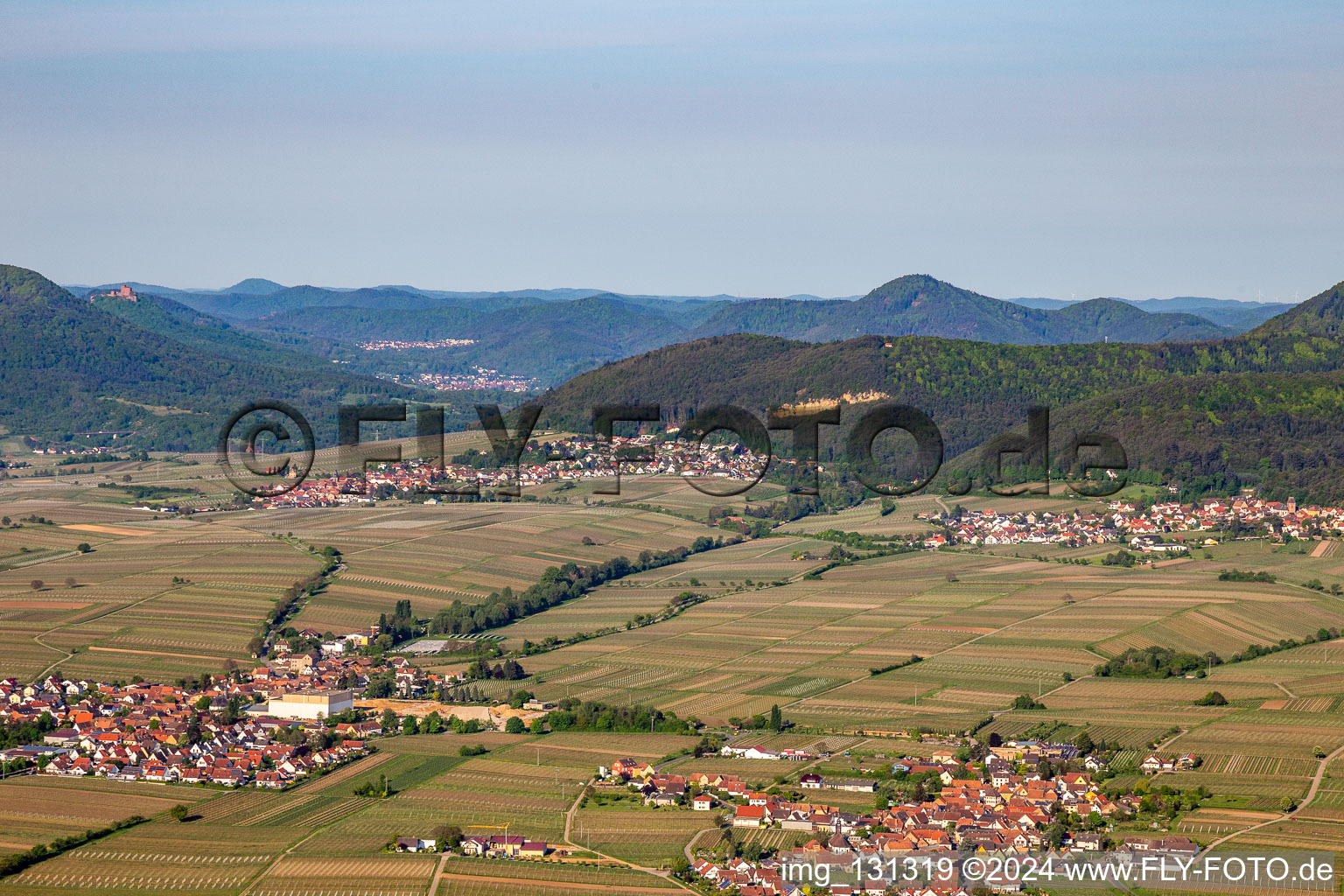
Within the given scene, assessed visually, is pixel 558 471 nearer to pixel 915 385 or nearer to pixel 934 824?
pixel 915 385

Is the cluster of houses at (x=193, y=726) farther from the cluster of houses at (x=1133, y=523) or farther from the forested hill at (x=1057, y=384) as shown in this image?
the forested hill at (x=1057, y=384)

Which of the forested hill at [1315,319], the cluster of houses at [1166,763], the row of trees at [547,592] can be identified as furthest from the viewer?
the forested hill at [1315,319]

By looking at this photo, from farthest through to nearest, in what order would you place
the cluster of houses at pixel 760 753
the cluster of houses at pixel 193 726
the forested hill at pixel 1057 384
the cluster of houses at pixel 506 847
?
the forested hill at pixel 1057 384 → the cluster of houses at pixel 760 753 → the cluster of houses at pixel 193 726 → the cluster of houses at pixel 506 847

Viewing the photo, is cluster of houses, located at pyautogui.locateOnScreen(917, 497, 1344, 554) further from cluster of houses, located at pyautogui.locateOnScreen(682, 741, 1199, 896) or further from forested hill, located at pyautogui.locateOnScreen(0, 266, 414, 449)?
forested hill, located at pyautogui.locateOnScreen(0, 266, 414, 449)

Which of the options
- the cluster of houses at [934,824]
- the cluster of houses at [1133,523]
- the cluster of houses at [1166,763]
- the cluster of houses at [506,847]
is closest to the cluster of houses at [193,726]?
the cluster of houses at [506,847]

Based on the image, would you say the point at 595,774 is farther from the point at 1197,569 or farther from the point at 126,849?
the point at 1197,569

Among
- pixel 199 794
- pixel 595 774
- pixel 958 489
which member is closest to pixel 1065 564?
pixel 958 489
